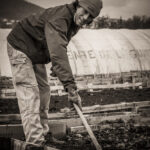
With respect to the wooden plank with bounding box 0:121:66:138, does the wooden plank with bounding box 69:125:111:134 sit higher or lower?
lower

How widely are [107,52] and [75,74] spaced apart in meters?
0.63

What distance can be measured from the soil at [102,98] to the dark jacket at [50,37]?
1634 mm

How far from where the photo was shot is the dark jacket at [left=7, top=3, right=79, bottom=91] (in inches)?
87.5

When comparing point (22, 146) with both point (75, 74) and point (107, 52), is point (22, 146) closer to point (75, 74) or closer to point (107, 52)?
point (75, 74)

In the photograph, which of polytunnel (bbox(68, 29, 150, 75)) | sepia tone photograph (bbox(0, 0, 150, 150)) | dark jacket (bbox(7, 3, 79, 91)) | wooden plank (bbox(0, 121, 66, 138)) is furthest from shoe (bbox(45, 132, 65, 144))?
polytunnel (bbox(68, 29, 150, 75))

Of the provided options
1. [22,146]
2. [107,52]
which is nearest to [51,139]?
[22,146]

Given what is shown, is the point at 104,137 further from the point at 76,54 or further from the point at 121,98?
the point at 76,54

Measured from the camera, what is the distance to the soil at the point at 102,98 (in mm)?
4200

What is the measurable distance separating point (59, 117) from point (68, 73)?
1648 millimetres

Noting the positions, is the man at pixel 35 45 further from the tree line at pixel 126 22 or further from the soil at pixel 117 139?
the tree line at pixel 126 22

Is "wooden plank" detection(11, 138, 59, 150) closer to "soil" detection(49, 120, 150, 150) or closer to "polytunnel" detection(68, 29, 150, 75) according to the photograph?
"soil" detection(49, 120, 150, 150)

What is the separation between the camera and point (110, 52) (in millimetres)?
4922

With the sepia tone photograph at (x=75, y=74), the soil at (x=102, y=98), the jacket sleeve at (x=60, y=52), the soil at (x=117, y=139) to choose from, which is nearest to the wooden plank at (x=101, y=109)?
the sepia tone photograph at (x=75, y=74)

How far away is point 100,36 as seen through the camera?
5223mm
